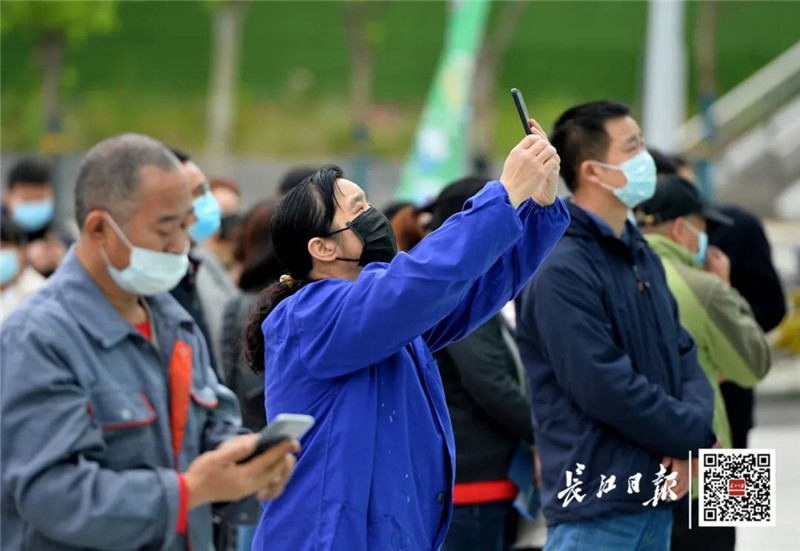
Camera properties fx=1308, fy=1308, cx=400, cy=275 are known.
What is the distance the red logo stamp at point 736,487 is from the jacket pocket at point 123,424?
223 centimetres

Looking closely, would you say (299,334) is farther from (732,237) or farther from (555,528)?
(732,237)

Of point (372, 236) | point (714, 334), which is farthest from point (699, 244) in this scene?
point (372, 236)

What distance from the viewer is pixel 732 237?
6.90 metres

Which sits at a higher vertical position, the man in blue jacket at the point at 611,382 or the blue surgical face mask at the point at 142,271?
the blue surgical face mask at the point at 142,271

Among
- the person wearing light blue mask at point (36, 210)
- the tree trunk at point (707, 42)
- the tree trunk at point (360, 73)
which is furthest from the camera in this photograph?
the tree trunk at point (360, 73)

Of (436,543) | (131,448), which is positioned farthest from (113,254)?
(436,543)

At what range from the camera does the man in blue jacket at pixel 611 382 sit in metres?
4.35

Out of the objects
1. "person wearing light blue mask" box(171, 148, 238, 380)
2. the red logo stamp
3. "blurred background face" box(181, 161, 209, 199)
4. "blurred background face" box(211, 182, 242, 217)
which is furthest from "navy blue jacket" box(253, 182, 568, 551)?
"blurred background face" box(211, 182, 242, 217)

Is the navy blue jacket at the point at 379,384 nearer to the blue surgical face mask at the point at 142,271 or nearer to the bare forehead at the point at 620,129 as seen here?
the blue surgical face mask at the point at 142,271

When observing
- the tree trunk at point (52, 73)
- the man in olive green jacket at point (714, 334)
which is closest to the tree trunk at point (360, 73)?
the tree trunk at point (52, 73)

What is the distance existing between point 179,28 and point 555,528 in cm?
2250

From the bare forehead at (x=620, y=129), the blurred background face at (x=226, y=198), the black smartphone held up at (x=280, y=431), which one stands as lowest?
the blurred background face at (x=226, y=198)

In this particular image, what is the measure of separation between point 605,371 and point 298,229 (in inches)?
50.7

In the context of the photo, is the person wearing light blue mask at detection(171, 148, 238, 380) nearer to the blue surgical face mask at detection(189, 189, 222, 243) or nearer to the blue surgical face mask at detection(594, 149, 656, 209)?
the blue surgical face mask at detection(189, 189, 222, 243)
